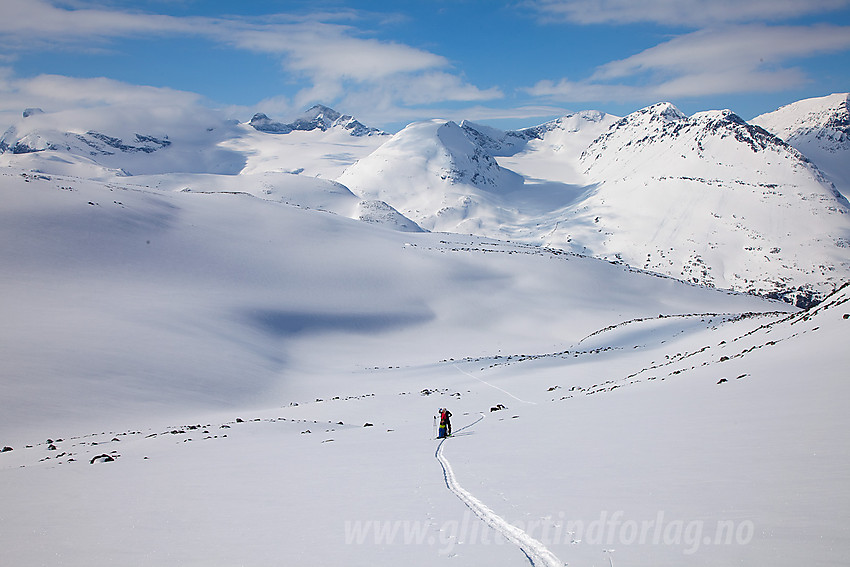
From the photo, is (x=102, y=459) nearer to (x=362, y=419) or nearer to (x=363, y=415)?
(x=362, y=419)

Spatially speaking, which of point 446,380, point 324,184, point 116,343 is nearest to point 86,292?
point 116,343

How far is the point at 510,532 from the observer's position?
799cm

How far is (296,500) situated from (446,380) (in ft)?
101

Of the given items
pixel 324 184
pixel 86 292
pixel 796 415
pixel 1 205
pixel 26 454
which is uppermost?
pixel 324 184

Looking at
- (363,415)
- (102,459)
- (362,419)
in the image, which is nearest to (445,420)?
(362,419)

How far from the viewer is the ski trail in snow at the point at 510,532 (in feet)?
22.6


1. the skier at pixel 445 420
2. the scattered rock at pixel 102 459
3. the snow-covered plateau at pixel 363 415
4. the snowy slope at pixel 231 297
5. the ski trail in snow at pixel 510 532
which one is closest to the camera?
the ski trail in snow at pixel 510 532

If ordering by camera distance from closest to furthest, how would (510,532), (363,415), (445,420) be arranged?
(510,532) → (445,420) → (363,415)

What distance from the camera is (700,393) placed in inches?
683

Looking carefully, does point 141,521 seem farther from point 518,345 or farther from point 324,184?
point 324,184

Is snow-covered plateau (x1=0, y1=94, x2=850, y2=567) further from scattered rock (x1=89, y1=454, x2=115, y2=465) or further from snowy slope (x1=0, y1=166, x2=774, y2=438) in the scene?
snowy slope (x1=0, y1=166, x2=774, y2=438)

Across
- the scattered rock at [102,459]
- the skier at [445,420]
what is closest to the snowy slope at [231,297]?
the scattered rock at [102,459]

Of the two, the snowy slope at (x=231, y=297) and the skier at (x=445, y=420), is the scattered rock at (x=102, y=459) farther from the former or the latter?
the snowy slope at (x=231, y=297)

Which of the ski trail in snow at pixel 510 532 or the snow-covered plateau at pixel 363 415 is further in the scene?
the snow-covered plateau at pixel 363 415
